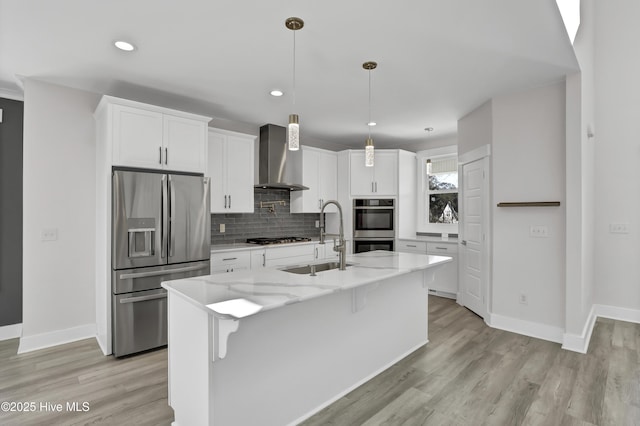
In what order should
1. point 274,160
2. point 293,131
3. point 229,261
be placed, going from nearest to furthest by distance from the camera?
point 293,131, point 229,261, point 274,160

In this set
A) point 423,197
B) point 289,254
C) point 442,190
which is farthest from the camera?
point 423,197

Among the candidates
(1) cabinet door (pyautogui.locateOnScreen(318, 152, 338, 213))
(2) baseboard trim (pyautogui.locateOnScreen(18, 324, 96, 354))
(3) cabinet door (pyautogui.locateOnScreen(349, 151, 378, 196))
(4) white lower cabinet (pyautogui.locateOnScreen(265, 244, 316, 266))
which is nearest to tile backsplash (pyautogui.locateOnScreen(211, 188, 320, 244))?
(1) cabinet door (pyautogui.locateOnScreen(318, 152, 338, 213))

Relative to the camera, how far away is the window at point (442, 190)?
Answer: 5617 millimetres

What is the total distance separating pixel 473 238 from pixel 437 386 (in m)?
2.26

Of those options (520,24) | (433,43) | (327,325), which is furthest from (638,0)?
(327,325)

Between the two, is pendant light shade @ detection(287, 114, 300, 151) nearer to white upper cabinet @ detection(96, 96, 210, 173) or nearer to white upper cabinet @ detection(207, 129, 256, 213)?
white upper cabinet @ detection(96, 96, 210, 173)

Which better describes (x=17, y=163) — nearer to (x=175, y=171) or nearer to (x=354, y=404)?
(x=175, y=171)

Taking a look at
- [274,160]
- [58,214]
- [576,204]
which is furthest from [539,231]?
[58,214]

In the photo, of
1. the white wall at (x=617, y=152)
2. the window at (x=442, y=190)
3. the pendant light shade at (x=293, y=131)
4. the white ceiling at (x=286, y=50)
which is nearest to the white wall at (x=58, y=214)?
the white ceiling at (x=286, y=50)

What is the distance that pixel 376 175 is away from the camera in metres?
5.57

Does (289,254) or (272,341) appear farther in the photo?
(289,254)

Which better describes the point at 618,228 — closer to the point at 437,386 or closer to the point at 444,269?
the point at 444,269

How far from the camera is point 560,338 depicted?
10.8 feet

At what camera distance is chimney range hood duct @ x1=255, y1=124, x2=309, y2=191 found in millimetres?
4711
